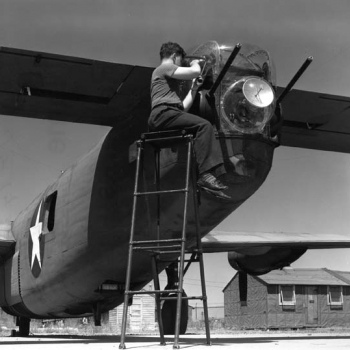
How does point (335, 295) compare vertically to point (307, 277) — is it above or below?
below

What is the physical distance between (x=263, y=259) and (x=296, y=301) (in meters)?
43.0

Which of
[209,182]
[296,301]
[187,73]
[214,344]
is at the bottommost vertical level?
[214,344]

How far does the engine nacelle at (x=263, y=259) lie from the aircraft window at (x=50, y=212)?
5823 millimetres

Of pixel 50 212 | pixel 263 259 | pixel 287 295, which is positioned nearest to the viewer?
pixel 50 212

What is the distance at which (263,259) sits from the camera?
16.1 metres

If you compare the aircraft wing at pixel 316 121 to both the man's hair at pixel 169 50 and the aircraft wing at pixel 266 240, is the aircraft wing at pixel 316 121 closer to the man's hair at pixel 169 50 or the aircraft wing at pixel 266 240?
the man's hair at pixel 169 50

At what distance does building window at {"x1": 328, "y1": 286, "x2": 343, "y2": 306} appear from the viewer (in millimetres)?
58750

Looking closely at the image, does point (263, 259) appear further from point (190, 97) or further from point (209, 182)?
point (209, 182)

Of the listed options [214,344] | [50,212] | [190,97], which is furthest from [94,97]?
[50,212]

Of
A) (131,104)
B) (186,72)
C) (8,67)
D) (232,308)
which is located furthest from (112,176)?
(232,308)

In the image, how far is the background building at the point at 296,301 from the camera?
55844 mm

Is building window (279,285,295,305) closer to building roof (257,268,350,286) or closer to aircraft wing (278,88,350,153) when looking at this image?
building roof (257,268,350,286)

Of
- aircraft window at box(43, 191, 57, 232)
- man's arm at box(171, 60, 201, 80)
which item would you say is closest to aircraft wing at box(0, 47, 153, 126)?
man's arm at box(171, 60, 201, 80)

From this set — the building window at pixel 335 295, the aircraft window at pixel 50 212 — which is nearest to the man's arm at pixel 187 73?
the aircraft window at pixel 50 212
